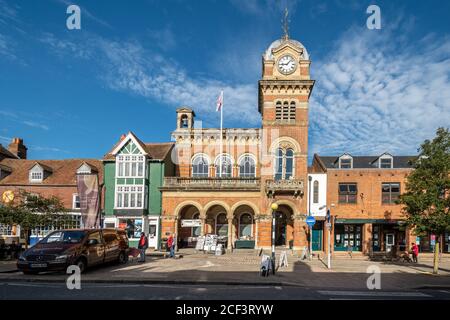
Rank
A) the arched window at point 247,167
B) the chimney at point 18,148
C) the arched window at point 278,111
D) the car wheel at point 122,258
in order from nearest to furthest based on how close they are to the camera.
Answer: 1. the car wheel at point 122,258
2. the arched window at point 278,111
3. the arched window at point 247,167
4. the chimney at point 18,148

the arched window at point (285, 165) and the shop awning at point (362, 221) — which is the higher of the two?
the arched window at point (285, 165)

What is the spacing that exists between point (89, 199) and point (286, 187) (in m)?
16.8

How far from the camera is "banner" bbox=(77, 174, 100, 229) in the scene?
99.6 ft

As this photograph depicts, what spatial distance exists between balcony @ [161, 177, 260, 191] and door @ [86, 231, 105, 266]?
44.2ft

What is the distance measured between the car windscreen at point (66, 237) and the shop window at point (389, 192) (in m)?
23.8

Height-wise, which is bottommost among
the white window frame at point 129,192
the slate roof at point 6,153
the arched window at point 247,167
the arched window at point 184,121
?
the white window frame at point 129,192

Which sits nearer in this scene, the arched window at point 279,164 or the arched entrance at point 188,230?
the arched window at point 279,164

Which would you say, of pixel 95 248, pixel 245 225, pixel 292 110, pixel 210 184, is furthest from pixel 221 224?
pixel 95 248

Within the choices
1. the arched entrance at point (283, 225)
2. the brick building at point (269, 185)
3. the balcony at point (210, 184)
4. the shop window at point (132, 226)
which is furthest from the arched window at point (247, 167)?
the shop window at point (132, 226)

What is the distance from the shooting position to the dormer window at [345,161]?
102ft

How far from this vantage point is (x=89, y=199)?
30.4 meters

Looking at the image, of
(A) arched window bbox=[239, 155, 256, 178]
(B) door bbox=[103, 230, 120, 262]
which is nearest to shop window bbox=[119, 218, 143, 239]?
(A) arched window bbox=[239, 155, 256, 178]

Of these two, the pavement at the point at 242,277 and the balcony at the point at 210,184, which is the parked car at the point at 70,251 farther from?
the balcony at the point at 210,184

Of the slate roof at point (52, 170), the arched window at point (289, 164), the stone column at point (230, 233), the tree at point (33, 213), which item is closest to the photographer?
the tree at point (33, 213)
